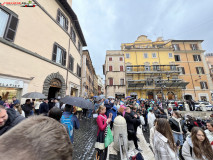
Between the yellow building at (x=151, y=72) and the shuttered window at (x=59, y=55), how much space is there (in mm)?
16676

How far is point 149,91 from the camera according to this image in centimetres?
2391

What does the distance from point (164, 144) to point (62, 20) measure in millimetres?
12569

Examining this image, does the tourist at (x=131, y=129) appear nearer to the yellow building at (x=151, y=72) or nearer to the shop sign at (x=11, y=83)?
the shop sign at (x=11, y=83)

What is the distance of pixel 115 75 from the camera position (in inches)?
977

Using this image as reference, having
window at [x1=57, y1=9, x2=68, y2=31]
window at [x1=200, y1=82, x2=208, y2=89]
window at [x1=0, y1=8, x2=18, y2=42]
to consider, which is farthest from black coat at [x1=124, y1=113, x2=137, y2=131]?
window at [x1=200, y1=82, x2=208, y2=89]

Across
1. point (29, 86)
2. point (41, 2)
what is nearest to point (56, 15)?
point (41, 2)

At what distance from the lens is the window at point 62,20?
978 cm

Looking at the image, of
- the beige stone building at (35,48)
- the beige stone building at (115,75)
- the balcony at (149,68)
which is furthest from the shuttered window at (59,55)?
the balcony at (149,68)

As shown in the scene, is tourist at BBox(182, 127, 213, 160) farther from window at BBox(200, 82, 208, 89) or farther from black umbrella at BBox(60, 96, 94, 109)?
window at BBox(200, 82, 208, 89)

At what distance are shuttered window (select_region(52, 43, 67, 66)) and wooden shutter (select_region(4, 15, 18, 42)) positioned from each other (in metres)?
3.01

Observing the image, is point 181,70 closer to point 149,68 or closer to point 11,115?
point 149,68

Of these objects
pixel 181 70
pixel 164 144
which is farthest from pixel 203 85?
pixel 164 144

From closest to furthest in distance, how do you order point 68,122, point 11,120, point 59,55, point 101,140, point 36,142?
point 36,142 → point 11,120 → point 68,122 → point 101,140 → point 59,55

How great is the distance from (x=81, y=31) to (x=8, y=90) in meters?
11.4
